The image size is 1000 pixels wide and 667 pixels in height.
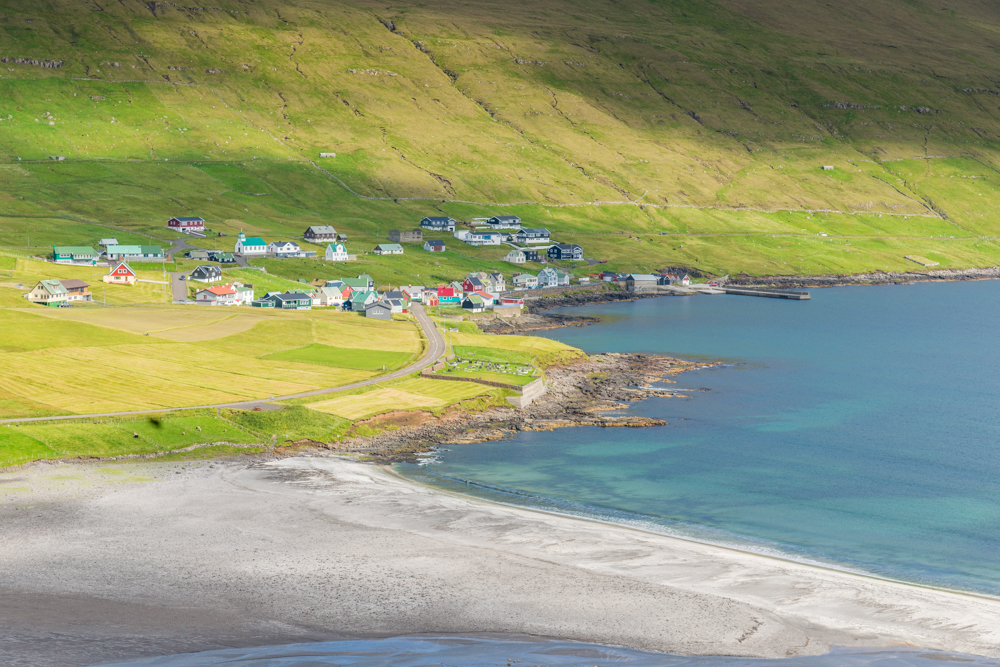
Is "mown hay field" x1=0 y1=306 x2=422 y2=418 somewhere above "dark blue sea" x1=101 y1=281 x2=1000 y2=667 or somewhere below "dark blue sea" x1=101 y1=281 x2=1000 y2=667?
above

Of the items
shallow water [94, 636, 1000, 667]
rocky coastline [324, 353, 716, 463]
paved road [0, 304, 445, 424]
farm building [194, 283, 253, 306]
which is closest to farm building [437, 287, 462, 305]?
paved road [0, 304, 445, 424]

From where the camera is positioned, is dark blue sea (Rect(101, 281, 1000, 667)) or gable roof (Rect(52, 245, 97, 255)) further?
gable roof (Rect(52, 245, 97, 255))

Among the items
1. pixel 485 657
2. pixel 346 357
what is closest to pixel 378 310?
pixel 346 357

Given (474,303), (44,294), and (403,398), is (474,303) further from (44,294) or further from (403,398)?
(403,398)

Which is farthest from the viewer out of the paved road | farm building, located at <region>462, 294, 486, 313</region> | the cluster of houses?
farm building, located at <region>462, 294, 486, 313</region>

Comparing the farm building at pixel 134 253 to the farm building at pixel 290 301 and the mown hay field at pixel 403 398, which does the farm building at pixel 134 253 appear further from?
the mown hay field at pixel 403 398

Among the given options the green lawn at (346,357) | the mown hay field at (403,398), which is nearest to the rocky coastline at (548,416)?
the mown hay field at (403,398)

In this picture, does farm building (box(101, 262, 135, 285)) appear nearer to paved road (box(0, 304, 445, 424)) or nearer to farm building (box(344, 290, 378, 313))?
farm building (box(344, 290, 378, 313))
